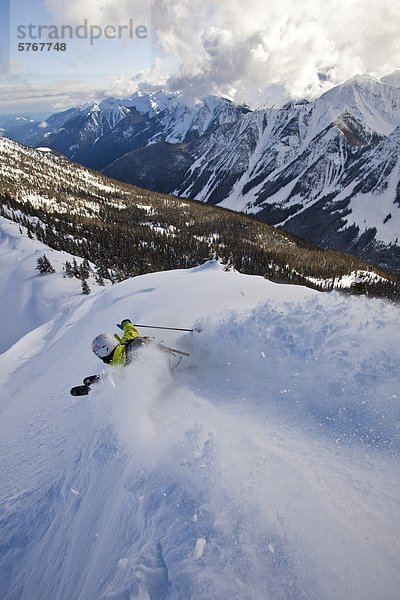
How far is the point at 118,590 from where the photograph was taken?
15.5ft

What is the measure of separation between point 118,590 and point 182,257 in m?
113

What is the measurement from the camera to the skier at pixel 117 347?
9.83 meters

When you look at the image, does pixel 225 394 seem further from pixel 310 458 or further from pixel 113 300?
pixel 113 300

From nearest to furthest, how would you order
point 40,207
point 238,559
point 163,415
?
point 238,559 → point 163,415 → point 40,207

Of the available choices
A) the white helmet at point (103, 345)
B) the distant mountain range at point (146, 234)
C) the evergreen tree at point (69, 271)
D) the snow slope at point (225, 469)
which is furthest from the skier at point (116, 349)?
the distant mountain range at point (146, 234)

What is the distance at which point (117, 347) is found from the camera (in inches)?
392

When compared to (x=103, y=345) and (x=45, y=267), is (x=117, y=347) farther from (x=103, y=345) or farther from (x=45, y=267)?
(x=45, y=267)

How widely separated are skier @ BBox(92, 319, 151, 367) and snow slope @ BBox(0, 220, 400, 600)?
0.45 m

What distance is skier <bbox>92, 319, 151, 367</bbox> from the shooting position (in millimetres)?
9828

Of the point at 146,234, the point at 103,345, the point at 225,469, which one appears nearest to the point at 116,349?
the point at 103,345

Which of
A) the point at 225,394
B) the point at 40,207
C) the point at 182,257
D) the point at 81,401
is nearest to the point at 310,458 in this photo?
the point at 225,394

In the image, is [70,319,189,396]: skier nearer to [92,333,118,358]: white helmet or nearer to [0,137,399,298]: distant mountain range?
[92,333,118,358]: white helmet

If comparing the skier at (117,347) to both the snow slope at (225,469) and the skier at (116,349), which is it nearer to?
the skier at (116,349)

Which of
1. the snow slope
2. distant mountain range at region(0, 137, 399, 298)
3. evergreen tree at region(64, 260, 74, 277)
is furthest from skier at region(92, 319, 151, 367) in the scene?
distant mountain range at region(0, 137, 399, 298)
